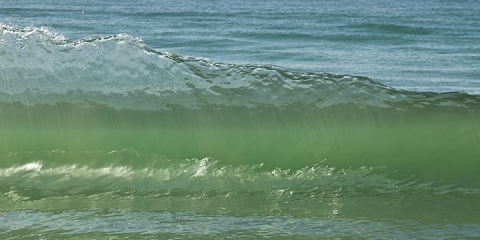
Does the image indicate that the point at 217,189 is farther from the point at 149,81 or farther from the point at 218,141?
the point at 149,81

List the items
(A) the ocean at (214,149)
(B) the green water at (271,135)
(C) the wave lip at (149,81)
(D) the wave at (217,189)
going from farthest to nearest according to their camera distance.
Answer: (C) the wave lip at (149,81), (B) the green water at (271,135), (D) the wave at (217,189), (A) the ocean at (214,149)

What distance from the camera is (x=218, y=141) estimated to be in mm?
4105

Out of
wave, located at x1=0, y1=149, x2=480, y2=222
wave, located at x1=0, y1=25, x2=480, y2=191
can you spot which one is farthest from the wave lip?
wave, located at x1=0, y1=149, x2=480, y2=222

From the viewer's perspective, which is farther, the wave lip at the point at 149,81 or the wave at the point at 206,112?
the wave lip at the point at 149,81

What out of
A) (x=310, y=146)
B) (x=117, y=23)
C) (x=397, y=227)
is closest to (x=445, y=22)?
(x=117, y=23)

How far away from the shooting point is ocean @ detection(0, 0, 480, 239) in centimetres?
297

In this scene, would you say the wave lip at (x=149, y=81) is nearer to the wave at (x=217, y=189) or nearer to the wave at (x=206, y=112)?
the wave at (x=206, y=112)

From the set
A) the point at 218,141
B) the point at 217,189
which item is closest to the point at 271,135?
the point at 218,141

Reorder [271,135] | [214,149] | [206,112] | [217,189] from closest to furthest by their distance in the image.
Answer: [217,189] → [214,149] → [271,135] → [206,112]

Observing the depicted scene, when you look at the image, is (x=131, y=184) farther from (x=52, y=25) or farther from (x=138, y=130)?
(x=52, y=25)

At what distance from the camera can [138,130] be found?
427 centimetres

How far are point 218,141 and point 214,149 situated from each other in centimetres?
9

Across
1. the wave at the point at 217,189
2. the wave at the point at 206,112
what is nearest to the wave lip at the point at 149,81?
the wave at the point at 206,112

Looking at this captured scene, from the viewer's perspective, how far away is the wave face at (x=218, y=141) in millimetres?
3271
